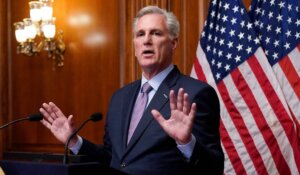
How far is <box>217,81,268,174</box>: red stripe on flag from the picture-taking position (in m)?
3.58

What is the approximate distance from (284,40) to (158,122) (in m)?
1.75

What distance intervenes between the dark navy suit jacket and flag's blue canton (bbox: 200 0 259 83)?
1.19 m

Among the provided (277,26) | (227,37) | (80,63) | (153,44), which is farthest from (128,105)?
(80,63)

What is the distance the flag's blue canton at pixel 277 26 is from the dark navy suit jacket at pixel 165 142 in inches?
49.0

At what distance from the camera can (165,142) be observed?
238cm

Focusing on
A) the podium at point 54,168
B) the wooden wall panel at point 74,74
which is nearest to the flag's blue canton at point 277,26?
the wooden wall panel at point 74,74

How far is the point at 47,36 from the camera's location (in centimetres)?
493

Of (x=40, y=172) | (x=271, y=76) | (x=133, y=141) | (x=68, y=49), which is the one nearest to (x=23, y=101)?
(x=68, y=49)

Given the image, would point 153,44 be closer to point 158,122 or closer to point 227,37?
point 158,122

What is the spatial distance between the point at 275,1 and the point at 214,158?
178 cm

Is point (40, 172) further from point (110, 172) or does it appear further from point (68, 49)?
point (68, 49)

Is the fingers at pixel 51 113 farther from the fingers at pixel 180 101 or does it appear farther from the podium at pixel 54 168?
the fingers at pixel 180 101

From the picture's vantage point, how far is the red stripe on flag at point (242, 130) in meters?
3.58

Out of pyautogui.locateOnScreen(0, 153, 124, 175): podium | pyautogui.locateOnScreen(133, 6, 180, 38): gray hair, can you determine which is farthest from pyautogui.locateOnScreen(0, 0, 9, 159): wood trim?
pyautogui.locateOnScreen(0, 153, 124, 175): podium
